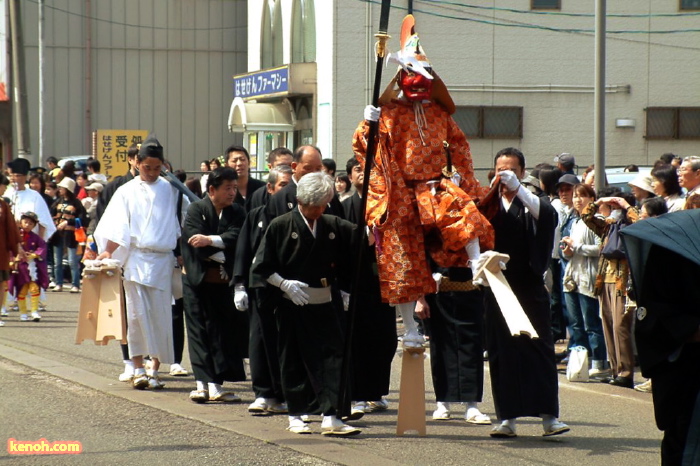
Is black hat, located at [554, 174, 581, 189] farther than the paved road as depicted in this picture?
Yes

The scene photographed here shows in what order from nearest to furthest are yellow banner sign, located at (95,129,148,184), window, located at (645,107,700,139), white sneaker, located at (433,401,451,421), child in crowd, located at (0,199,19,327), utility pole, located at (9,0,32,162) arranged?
1. white sneaker, located at (433,401,451,421)
2. child in crowd, located at (0,199,19,327)
3. yellow banner sign, located at (95,129,148,184)
4. utility pole, located at (9,0,32,162)
5. window, located at (645,107,700,139)

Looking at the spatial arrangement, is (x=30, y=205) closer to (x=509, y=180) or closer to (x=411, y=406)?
(x=411, y=406)

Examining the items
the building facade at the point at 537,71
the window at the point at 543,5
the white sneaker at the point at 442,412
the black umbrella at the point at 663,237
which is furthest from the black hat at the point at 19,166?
the window at the point at 543,5

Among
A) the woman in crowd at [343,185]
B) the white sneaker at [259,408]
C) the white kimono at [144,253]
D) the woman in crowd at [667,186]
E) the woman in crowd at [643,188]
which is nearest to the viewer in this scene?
the white sneaker at [259,408]

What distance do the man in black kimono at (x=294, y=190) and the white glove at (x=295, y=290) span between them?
3.41 feet

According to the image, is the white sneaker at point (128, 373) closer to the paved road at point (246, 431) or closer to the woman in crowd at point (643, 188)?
the paved road at point (246, 431)

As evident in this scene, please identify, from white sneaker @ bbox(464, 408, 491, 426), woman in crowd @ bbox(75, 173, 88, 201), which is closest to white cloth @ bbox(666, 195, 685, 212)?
white sneaker @ bbox(464, 408, 491, 426)

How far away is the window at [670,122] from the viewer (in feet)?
83.0

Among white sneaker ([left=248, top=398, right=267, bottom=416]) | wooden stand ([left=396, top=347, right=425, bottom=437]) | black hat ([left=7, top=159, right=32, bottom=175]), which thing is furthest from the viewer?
black hat ([left=7, top=159, right=32, bottom=175])

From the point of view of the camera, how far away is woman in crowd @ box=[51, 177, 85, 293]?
18.5 m

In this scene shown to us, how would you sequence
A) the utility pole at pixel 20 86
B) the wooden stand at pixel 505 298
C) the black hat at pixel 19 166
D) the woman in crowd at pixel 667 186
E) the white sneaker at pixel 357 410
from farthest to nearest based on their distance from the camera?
the utility pole at pixel 20 86
the black hat at pixel 19 166
the woman in crowd at pixel 667 186
the white sneaker at pixel 357 410
the wooden stand at pixel 505 298

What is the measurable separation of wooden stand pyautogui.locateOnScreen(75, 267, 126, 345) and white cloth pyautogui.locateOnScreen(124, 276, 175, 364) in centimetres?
14

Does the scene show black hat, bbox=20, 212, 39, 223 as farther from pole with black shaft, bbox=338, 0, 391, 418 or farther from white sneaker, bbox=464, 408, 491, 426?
white sneaker, bbox=464, 408, 491, 426

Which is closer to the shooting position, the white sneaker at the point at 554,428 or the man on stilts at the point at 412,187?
the white sneaker at the point at 554,428
